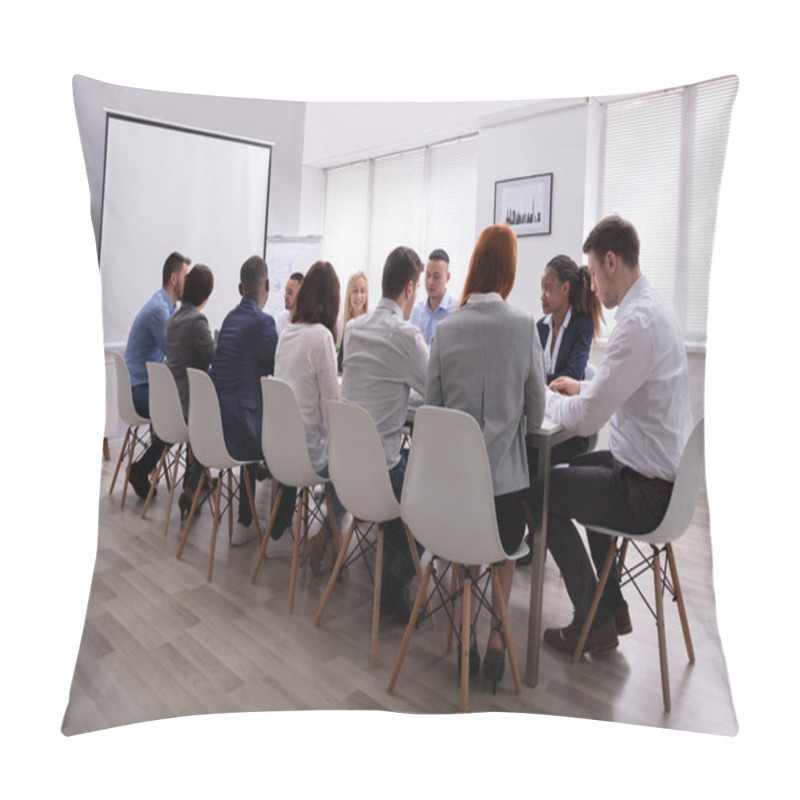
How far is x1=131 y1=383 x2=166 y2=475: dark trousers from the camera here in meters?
2.00

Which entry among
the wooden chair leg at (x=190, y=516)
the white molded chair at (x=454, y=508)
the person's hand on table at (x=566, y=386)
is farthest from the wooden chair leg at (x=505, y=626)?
the wooden chair leg at (x=190, y=516)

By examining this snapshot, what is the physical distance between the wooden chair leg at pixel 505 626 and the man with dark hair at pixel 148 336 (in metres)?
1.11

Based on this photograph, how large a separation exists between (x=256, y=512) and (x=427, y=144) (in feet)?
4.06

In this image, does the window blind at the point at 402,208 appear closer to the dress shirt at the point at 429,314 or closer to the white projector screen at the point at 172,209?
the dress shirt at the point at 429,314

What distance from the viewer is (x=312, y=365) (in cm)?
197

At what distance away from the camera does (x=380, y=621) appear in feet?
6.07

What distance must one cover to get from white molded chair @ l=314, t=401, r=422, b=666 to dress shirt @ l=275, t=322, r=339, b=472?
5cm

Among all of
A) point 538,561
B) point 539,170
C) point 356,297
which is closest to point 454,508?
point 538,561

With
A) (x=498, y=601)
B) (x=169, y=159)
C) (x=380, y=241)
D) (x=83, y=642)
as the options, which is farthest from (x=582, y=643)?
(x=169, y=159)

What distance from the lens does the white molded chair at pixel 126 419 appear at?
76.3 inches

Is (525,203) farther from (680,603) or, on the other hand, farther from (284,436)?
(680,603)

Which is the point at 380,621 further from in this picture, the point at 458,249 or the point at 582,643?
the point at 458,249

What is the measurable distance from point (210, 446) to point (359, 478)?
0.50 meters

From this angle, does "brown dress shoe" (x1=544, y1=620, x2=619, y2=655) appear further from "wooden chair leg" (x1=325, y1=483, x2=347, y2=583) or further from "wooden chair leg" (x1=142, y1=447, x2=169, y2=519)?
"wooden chair leg" (x1=142, y1=447, x2=169, y2=519)
